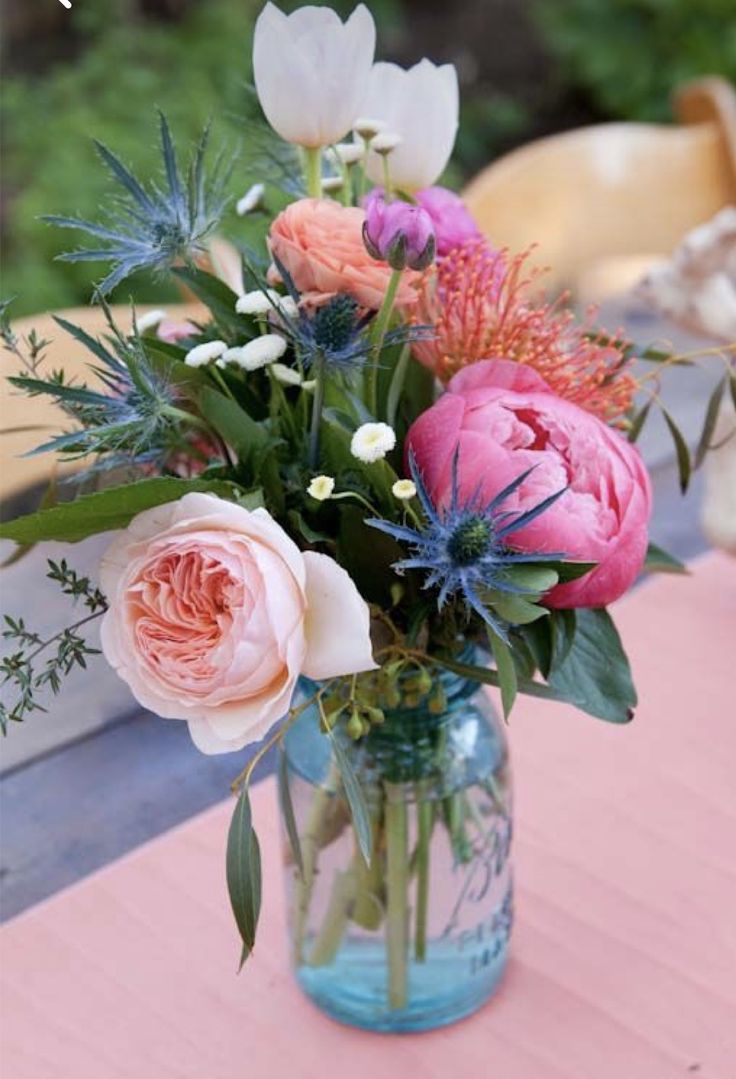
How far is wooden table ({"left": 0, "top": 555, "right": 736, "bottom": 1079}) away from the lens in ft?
2.24

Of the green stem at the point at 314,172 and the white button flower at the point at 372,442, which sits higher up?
the green stem at the point at 314,172

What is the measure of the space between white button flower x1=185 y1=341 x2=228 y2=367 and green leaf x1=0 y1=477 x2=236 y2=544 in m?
0.05

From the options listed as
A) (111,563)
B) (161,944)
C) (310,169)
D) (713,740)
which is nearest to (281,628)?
(111,563)

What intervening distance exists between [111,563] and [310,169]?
195mm

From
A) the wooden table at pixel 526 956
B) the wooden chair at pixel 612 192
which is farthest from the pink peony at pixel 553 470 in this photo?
the wooden chair at pixel 612 192

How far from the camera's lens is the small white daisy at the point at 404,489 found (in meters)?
0.52

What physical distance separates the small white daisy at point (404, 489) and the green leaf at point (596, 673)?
0.12 metres

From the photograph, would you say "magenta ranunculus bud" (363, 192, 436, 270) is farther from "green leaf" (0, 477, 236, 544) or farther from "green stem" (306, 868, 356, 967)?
"green stem" (306, 868, 356, 967)

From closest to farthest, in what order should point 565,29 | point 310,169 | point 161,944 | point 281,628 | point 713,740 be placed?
point 281,628, point 310,169, point 161,944, point 713,740, point 565,29

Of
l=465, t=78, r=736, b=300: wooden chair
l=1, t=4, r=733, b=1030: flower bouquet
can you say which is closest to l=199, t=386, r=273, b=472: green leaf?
l=1, t=4, r=733, b=1030: flower bouquet

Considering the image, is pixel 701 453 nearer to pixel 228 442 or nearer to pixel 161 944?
pixel 228 442

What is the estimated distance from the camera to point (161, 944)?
2.50ft

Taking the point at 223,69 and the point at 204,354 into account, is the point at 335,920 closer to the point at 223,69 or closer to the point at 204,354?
the point at 204,354

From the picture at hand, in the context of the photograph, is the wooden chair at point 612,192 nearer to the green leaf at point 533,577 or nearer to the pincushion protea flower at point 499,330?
the pincushion protea flower at point 499,330
